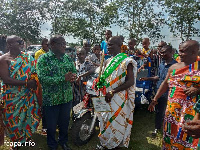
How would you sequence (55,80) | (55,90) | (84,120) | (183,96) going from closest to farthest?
(183,96), (55,80), (55,90), (84,120)

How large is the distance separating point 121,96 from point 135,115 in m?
2.46

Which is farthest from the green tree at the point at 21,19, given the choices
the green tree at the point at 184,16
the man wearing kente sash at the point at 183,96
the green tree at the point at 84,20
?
the man wearing kente sash at the point at 183,96

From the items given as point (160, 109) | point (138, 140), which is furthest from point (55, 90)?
point (160, 109)

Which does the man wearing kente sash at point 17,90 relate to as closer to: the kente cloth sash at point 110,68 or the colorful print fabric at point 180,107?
the kente cloth sash at point 110,68

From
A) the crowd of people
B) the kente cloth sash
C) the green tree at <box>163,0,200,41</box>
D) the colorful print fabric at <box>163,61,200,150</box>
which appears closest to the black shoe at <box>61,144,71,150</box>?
the crowd of people

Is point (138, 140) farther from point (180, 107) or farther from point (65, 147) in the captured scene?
point (180, 107)

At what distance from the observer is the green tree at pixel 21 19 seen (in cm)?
2377

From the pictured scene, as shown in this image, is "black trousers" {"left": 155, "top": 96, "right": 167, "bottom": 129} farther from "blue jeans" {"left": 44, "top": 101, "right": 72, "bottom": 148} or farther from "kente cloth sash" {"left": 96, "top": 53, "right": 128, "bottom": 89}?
"blue jeans" {"left": 44, "top": 101, "right": 72, "bottom": 148}

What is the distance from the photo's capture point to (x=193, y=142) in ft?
7.54

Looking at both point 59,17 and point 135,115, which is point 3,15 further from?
point 135,115

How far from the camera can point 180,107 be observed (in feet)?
7.67

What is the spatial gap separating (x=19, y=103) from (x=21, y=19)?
2416 centimetres

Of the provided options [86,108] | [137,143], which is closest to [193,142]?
[137,143]

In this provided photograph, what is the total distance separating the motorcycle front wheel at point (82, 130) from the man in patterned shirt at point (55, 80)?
35 centimetres
